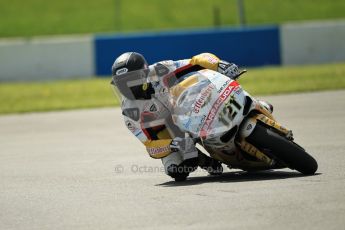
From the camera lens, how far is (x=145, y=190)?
779cm

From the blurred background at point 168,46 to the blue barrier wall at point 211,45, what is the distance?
27mm

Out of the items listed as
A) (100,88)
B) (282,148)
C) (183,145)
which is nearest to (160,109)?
(183,145)

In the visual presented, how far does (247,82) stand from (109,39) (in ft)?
17.2

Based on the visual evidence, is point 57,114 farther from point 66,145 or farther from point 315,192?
point 315,192

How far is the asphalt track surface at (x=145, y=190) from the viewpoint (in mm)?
6109

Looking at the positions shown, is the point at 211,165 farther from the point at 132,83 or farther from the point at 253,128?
the point at 132,83

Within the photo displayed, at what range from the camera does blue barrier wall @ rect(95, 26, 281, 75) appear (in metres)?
23.5

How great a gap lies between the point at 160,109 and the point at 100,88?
43.0 feet

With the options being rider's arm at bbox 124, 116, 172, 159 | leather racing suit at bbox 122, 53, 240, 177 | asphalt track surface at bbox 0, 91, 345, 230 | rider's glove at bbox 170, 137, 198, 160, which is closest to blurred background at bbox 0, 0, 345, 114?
asphalt track surface at bbox 0, 91, 345, 230

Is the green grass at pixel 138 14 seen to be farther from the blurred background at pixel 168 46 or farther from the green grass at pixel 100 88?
the green grass at pixel 100 88

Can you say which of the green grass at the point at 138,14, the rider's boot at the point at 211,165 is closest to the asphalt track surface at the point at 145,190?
the rider's boot at the point at 211,165

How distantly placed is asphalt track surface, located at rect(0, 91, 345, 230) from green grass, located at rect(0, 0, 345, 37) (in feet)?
51.5

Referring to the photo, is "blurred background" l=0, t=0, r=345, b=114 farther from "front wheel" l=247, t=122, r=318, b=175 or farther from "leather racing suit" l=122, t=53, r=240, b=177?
"front wheel" l=247, t=122, r=318, b=175

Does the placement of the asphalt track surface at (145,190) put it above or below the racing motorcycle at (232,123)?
below
